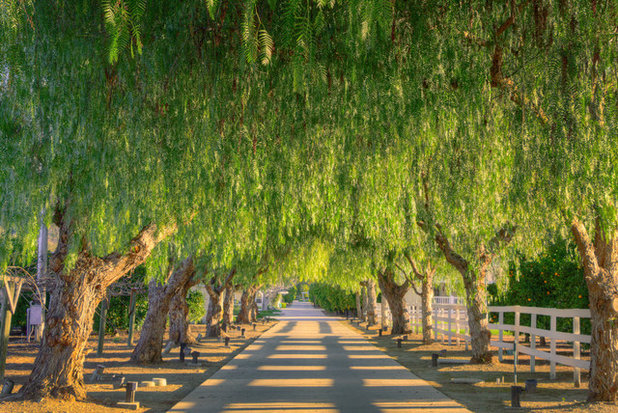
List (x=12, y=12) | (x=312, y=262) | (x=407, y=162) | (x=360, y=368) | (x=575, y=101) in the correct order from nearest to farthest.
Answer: (x=12, y=12) < (x=575, y=101) < (x=407, y=162) < (x=360, y=368) < (x=312, y=262)

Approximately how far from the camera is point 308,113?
25.3 ft

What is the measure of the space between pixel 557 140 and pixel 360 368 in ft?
36.4

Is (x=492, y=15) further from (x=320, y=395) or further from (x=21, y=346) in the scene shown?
(x=21, y=346)

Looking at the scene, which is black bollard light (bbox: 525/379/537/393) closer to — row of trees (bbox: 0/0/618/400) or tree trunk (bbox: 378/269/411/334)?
row of trees (bbox: 0/0/618/400)

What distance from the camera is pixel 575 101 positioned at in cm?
645

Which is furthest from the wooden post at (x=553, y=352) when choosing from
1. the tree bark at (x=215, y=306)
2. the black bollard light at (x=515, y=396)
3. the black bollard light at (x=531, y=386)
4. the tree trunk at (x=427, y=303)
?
the tree bark at (x=215, y=306)

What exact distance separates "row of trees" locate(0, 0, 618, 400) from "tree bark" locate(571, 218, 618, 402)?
1.5 inches

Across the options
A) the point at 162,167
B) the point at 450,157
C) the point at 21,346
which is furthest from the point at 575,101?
the point at 21,346

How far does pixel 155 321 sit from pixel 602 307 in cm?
1204

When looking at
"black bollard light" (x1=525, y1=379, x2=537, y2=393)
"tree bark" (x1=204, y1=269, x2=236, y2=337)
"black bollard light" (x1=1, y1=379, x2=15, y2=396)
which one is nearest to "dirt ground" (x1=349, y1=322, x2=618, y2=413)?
"black bollard light" (x1=525, y1=379, x2=537, y2=393)

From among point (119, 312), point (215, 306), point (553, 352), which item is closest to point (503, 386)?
point (553, 352)

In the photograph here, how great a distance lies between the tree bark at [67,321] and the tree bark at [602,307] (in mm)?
7820

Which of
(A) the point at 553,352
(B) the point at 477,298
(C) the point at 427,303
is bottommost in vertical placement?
(A) the point at 553,352

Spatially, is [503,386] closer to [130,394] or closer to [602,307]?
[602,307]
